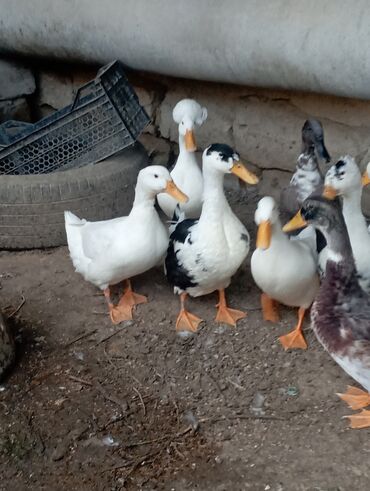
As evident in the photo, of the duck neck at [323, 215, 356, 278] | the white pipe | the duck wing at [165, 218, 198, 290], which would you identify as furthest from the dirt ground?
the white pipe

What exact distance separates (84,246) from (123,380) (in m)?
0.74

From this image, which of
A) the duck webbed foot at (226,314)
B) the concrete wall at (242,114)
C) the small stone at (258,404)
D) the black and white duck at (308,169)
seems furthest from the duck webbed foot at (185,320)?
the concrete wall at (242,114)

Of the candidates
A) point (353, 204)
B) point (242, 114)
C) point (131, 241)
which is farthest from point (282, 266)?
point (242, 114)

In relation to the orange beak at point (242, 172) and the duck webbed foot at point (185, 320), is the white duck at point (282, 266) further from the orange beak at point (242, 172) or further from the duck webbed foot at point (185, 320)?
the duck webbed foot at point (185, 320)

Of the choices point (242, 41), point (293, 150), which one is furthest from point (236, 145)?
point (242, 41)

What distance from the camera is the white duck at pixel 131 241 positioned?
10.9 ft

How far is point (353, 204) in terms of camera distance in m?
3.24

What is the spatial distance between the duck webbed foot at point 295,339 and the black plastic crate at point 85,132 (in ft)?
5.00

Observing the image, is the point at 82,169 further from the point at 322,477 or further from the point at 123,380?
the point at 322,477

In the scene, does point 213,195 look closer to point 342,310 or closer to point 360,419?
point 342,310

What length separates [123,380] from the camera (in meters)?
3.08

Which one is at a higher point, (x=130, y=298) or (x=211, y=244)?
(x=211, y=244)

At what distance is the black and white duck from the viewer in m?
3.65

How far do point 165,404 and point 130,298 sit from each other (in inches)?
30.7
